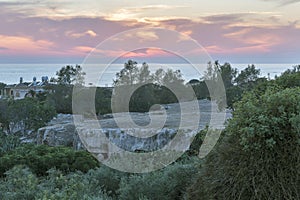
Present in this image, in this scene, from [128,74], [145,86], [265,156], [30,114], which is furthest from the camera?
[30,114]

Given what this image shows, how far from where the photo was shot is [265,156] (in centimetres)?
289

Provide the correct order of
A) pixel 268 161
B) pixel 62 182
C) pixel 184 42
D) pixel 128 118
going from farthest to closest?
1. pixel 128 118
2. pixel 184 42
3. pixel 62 182
4. pixel 268 161

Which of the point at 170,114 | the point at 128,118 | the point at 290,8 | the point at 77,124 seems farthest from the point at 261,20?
the point at 77,124

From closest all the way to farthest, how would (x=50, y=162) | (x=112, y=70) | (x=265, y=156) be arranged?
(x=265, y=156), (x=50, y=162), (x=112, y=70)

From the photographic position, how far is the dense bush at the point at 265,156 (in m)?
2.85

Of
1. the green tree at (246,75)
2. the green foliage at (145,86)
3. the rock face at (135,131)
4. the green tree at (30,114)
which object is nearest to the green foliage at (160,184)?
the rock face at (135,131)

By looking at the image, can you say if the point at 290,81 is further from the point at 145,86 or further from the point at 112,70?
the point at 145,86

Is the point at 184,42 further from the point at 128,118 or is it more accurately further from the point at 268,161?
the point at 128,118

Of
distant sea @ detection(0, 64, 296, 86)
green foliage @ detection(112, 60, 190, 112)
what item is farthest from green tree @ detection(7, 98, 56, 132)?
green foliage @ detection(112, 60, 190, 112)

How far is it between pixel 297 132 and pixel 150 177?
1639 millimetres

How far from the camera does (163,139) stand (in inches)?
344

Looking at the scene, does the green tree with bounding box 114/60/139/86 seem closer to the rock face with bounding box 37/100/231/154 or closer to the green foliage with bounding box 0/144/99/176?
the rock face with bounding box 37/100/231/154

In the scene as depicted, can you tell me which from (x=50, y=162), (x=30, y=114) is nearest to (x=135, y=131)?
(x=50, y=162)

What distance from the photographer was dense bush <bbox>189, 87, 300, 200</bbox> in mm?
2850
